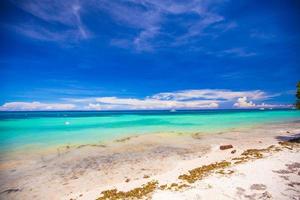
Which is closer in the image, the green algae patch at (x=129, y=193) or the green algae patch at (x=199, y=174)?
the green algae patch at (x=129, y=193)

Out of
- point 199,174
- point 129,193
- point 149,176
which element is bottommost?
point 149,176

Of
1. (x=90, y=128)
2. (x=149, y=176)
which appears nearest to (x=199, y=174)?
(x=149, y=176)

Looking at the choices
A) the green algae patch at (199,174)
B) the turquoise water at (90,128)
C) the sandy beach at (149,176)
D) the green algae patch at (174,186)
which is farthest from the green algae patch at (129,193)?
the turquoise water at (90,128)

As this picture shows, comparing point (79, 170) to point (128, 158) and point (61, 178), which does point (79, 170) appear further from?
point (128, 158)

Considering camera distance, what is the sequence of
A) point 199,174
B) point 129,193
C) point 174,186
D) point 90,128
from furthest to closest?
point 90,128 → point 199,174 → point 174,186 → point 129,193

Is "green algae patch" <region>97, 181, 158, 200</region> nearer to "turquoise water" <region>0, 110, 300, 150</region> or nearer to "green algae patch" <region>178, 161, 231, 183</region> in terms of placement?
"green algae patch" <region>178, 161, 231, 183</region>

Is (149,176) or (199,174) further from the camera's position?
(149,176)

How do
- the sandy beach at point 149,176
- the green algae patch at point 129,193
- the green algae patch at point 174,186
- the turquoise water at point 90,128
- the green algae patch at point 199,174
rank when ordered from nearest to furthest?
the sandy beach at point 149,176 < the green algae patch at point 129,193 < the green algae patch at point 174,186 < the green algae patch at point 199,174 < the turquoise water at point 90,128

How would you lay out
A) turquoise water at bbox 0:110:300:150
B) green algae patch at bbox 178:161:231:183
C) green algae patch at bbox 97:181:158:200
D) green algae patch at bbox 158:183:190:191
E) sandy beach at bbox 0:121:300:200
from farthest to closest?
1. turquoise water at bbox 0:110:300:150
2. green algae patch at bbox 178:161:231:183
3. green algae patch at bbox 158:183:190:191
4. green algae patch at bbox 97:181:158:200
5. sandy beach at bbox 0:121:300:200

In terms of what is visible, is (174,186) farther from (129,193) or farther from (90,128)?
(90,128)

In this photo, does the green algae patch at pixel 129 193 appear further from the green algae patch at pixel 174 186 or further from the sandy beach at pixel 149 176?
the green algae patch at pixel 174 186

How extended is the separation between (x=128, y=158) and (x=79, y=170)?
360 centimetres

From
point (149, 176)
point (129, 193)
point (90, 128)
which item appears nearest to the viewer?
point (129, 193)

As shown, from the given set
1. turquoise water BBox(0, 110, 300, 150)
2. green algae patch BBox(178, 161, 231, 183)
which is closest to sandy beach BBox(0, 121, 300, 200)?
green algae patch BBox(178, 161, 231, 183)
